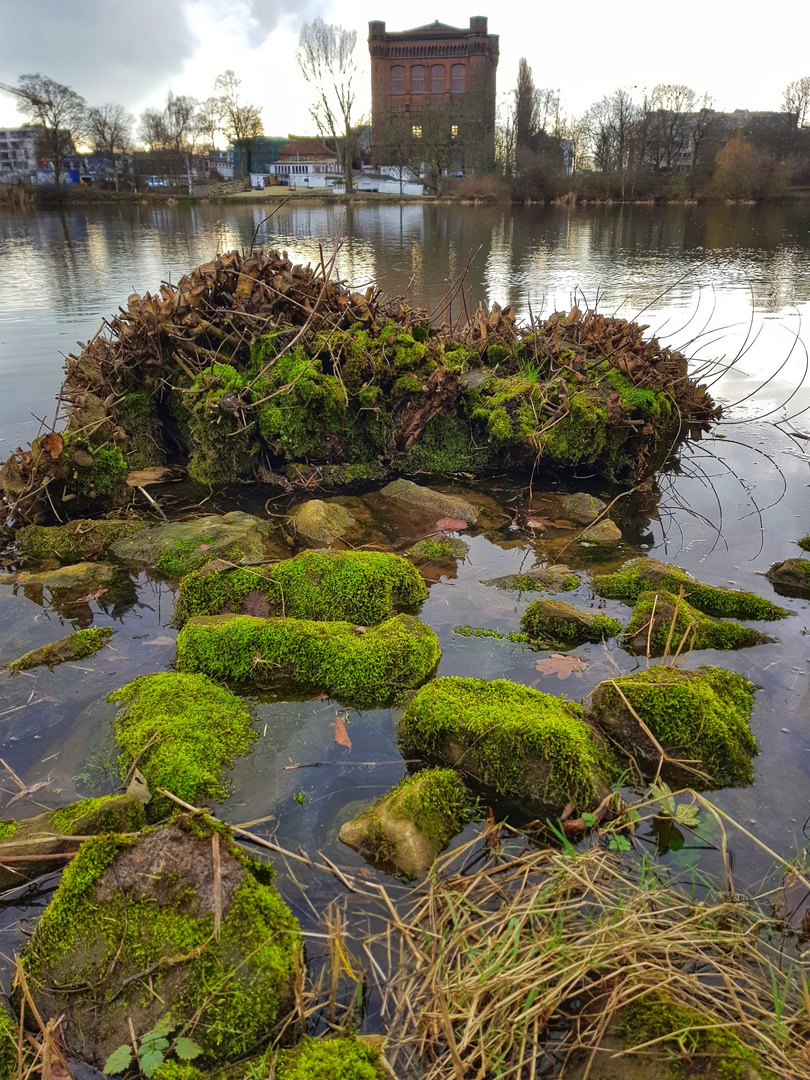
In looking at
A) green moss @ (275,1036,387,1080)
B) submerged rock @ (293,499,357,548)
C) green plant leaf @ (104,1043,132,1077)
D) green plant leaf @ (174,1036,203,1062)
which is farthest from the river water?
green plant leaf @ (104,1043,132,1077)

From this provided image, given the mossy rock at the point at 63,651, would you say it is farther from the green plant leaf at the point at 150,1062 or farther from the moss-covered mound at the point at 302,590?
the green plant leaf at the point at 150,1062

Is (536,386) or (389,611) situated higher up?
(536,386)

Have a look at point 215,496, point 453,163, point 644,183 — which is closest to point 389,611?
point 215,496

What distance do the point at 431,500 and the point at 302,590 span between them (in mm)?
2516

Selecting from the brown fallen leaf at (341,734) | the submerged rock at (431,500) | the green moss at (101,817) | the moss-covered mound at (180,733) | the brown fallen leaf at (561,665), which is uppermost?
the submerged rock at (431,500)

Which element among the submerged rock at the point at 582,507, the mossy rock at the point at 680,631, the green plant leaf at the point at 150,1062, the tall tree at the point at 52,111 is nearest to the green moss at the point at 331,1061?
the green plant leaf at the point at 150,1062

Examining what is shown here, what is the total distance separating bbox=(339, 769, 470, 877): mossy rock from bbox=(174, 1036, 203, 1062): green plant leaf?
3.29ft

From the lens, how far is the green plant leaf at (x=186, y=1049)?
214 cm

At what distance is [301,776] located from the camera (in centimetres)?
351

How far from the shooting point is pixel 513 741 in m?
3.36

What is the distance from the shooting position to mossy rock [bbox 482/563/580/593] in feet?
17.6

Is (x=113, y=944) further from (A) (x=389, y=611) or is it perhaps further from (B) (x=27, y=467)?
(B) (x=27, y=467)

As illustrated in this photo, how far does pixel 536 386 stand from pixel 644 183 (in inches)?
2577

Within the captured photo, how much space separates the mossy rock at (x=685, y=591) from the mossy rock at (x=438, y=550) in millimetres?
1269
